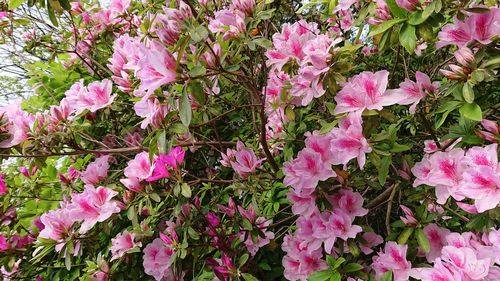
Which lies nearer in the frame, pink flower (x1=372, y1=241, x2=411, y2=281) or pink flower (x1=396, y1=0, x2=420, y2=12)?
pink flower (x1=396, y1=0, x2=420, y2=12)

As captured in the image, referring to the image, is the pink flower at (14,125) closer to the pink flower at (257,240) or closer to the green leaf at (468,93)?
the pink flower at (257,240)

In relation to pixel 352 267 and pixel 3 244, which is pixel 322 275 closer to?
pixel 352 267

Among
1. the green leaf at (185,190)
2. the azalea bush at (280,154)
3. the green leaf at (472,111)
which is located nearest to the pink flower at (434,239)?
the azalea bush at (280,154)

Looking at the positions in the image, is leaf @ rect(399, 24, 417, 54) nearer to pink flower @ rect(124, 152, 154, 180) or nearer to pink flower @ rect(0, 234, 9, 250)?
pink flower @ rect(124, 152, 154, 180)

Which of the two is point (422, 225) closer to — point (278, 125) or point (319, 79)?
point (319, 79)

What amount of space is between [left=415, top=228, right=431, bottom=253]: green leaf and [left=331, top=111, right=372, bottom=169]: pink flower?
0.28 meters

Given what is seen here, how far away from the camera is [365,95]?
3.72 feet

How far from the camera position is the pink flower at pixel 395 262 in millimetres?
1244

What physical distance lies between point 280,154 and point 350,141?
69 centimetres

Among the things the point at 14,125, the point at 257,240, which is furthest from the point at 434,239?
the point at 14,125

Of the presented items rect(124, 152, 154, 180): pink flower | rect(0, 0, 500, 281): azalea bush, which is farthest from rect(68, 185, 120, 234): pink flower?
rect(124, 152, 154, 180): pink flower

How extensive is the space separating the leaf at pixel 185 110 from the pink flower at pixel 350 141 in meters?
0.37

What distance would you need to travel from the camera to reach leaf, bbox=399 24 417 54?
104 cm

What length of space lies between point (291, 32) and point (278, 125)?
1.45ft
